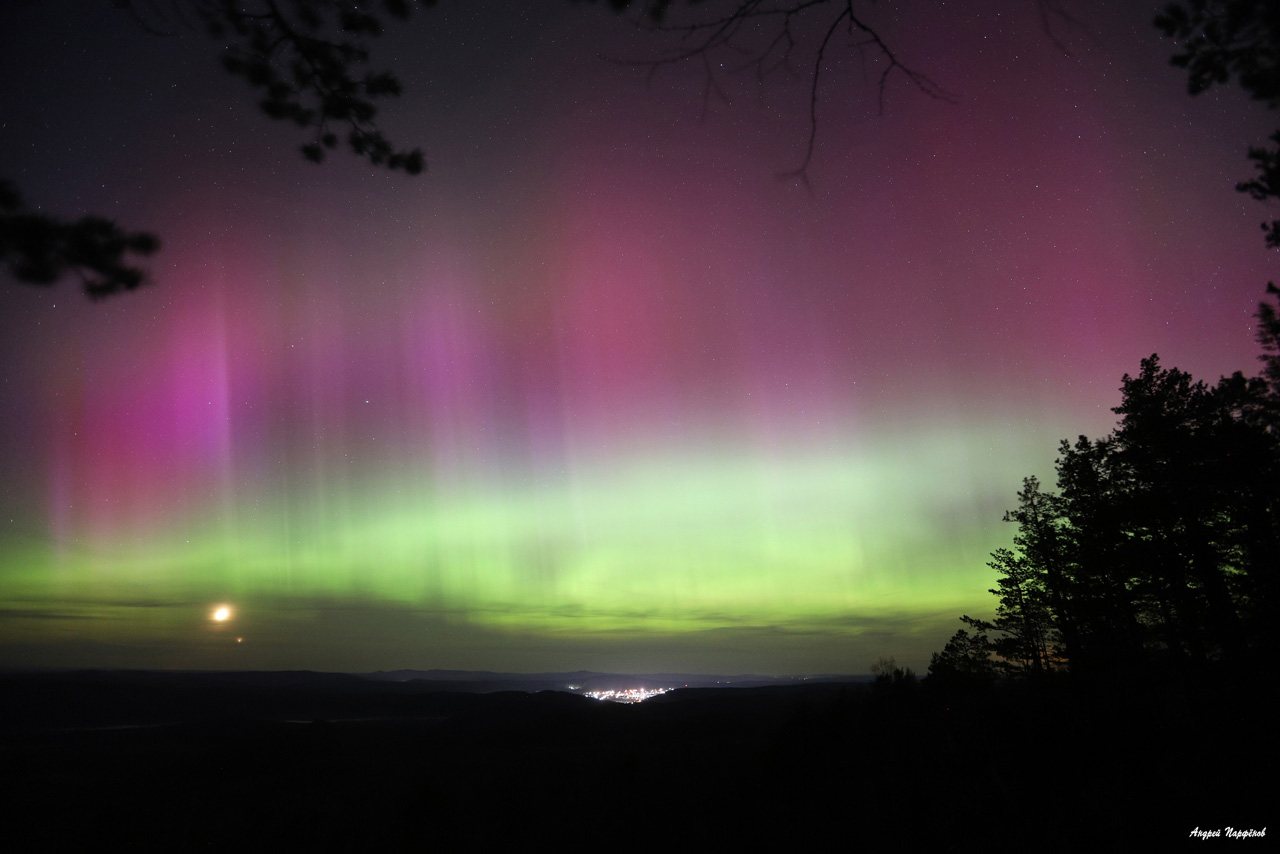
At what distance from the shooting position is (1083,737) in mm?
11648

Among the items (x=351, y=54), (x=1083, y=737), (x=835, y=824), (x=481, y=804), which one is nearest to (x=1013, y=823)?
(x=1083, y=737)

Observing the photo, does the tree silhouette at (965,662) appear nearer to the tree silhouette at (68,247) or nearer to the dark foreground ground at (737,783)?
the dark foreground ground at (737,783)

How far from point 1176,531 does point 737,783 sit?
21190 millimetres

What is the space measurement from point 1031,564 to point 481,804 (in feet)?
114

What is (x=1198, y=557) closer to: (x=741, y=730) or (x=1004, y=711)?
(x=1004, y=711)

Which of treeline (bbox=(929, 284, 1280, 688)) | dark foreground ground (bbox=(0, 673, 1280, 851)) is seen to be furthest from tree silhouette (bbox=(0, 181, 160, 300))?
treeline (bbox=(929, 284, 1280, 688))

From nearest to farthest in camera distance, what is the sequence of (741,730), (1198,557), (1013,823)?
1. (1013,823)
2. (1198,557)
3. (741,730)

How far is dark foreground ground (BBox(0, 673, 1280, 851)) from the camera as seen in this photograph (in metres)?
9.27

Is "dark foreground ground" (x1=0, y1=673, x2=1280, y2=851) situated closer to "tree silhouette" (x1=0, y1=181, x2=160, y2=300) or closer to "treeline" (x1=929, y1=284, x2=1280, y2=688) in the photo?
"treeline" (x1=929, y1=284, x2=1280, y2=688)

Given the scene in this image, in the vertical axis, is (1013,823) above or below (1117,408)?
below

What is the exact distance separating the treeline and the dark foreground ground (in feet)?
21.4

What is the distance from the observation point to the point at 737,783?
2369 centimetres

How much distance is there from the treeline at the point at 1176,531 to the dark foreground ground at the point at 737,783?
21.4ft

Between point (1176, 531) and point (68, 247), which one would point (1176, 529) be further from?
point (68, 247)
